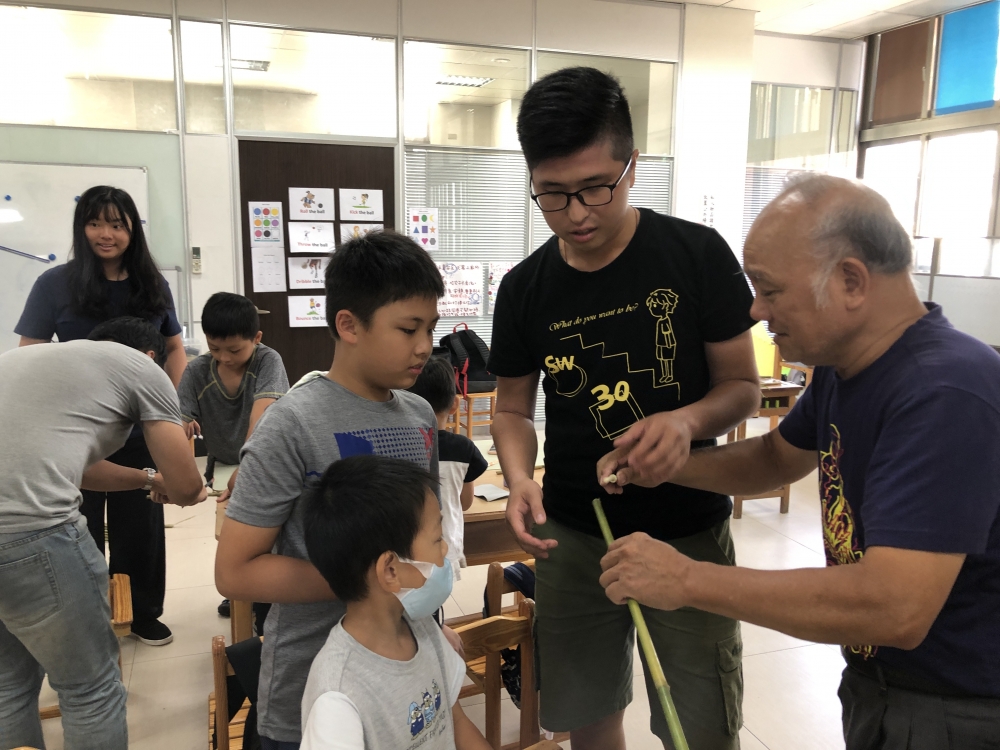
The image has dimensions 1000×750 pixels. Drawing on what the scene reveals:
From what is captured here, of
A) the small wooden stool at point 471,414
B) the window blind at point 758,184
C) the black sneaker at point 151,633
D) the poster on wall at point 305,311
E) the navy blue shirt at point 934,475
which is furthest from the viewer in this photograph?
the window blind at point 758,184

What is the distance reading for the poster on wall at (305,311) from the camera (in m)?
5.47

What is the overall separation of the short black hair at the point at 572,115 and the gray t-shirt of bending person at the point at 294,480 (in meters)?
0.57

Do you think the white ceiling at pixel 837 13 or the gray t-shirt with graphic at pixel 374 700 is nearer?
the gray t-shirt with graphic at pixel 374 700

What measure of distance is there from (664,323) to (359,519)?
2.30 feet

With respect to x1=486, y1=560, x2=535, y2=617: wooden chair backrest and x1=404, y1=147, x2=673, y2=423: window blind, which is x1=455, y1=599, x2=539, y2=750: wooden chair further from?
x1=404, y1=147, x2=673, y2=423: window blind

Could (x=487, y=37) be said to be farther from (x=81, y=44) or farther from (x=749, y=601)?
(x=749, y=601)

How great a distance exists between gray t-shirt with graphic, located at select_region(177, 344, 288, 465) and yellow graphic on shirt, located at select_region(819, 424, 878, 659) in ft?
6.19

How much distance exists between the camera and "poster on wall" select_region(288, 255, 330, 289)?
544cm

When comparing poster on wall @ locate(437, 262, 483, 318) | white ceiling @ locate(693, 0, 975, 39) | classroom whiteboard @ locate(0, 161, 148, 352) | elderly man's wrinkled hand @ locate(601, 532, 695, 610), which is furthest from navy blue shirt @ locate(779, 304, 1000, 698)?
white ceiling @ locate(693, 0, 975, 39)

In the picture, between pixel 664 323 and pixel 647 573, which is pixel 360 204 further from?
pixel 647 573

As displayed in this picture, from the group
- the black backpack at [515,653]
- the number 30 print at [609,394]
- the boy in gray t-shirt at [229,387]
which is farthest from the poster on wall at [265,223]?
the number 30 print at [609,394]

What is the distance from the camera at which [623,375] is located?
1.38 meters

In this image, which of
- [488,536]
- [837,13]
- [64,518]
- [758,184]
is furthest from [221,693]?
[837,13]

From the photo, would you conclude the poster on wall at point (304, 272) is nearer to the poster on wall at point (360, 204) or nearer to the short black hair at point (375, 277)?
the poster on wall at point (360, 204)
